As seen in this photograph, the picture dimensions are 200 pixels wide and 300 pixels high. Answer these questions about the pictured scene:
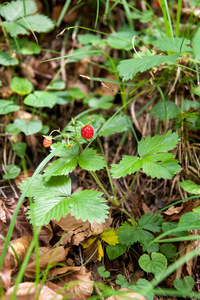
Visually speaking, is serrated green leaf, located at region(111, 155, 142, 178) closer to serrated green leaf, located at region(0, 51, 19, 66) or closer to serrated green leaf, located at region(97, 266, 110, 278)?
serrated green leaf, located at region(97, 266, 110, 278)

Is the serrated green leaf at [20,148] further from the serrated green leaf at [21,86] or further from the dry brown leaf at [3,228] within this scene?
the dry brown leaf at [3,228]

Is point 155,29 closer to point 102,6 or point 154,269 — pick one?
point 102,6

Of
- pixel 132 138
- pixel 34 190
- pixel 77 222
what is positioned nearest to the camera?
pixel 34 190

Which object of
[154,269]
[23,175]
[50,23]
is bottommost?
[154,269]

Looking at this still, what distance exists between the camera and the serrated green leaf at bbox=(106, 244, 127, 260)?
4.37ft

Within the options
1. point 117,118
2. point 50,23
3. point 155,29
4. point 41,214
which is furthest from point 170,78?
point 41,214

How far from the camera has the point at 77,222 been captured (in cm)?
143

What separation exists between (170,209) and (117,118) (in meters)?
0.77

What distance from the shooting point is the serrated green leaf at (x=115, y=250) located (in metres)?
1.33

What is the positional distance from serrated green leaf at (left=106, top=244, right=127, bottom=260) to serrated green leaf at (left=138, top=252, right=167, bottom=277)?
0.11 metres

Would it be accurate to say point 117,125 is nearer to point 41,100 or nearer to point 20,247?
point 41,100

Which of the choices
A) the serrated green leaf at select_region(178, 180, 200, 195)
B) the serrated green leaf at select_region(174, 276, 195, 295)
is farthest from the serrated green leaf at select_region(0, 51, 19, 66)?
the serrated green leaf at select_region(174, 276, 195, 295)

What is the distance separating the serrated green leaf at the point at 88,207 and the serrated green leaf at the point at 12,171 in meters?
0.67

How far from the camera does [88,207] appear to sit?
121cm
